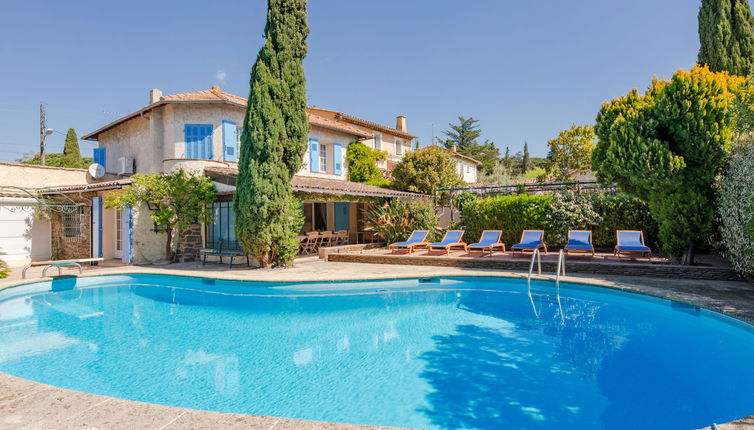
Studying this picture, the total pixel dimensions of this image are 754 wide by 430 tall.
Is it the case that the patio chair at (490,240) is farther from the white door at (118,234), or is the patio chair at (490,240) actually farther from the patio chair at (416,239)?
the white door at (118,234)

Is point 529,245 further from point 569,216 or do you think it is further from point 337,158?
point 337,158

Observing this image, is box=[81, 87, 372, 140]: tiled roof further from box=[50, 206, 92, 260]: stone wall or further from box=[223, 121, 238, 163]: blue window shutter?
box=[50, 206, 92, 260]: stone wall

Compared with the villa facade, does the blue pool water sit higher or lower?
lower

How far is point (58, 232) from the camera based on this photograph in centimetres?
1648

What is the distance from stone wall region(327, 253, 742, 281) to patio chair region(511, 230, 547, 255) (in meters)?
0.53

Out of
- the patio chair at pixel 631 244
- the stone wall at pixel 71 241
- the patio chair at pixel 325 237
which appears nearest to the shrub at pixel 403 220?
the patio chair at pixel 325 237

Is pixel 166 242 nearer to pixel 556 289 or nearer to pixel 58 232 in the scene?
pixel 58 232

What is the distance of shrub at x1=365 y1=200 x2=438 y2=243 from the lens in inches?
643

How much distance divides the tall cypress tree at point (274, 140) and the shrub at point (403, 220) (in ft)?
15.8

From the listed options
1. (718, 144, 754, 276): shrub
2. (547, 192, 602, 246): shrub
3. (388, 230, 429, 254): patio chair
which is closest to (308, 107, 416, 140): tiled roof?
(388, 230, 429, 254): patio chair

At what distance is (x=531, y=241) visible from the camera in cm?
1327

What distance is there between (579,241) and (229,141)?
13368 mm

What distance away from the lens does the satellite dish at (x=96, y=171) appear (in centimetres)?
1781

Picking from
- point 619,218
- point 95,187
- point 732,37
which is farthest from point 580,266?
point 95,187
